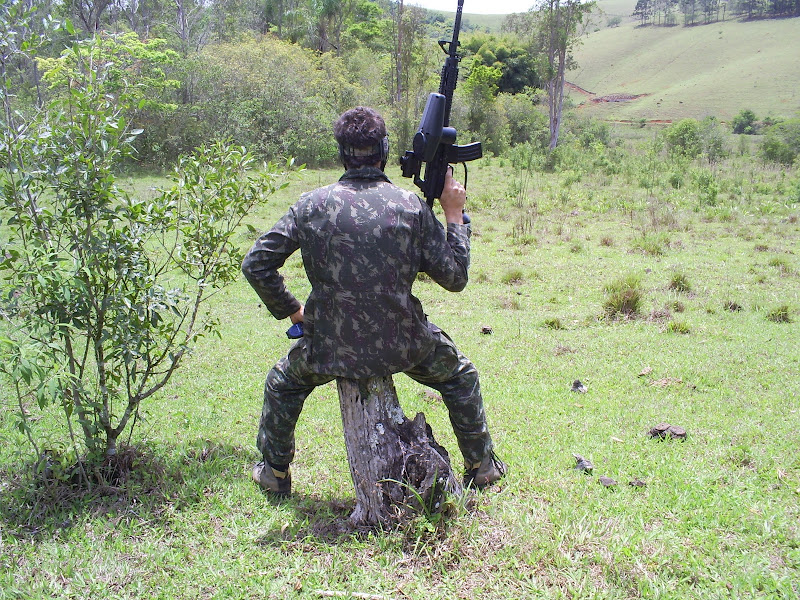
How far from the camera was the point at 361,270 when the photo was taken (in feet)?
8.87

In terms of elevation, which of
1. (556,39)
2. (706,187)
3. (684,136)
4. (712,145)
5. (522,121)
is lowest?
(706,187)

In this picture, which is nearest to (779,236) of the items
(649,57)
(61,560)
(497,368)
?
(497,368)

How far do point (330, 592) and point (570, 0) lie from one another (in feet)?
98.3

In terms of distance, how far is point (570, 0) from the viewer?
1085 inches

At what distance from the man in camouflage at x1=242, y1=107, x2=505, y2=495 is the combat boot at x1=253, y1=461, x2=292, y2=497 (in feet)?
2.35

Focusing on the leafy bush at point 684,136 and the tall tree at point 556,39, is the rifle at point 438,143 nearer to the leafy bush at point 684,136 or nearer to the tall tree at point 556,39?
the leafy bush at point 684,136

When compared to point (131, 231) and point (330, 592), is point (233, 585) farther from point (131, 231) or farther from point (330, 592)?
point (131, 231)

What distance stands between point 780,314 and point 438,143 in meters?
5.44

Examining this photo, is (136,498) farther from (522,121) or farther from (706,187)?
(522,121)

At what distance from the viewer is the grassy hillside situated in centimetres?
5719

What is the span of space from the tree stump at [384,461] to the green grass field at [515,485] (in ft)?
0.46

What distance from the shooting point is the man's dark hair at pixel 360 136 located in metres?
2.78

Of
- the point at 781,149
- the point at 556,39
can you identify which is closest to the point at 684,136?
the point at 781,149

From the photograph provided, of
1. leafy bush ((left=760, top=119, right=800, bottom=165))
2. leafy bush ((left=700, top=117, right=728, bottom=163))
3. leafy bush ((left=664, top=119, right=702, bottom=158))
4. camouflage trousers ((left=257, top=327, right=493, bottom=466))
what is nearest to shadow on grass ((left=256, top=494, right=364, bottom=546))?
camouflage trousers ((left=257, top=327, right=493, bottom=466))
